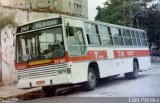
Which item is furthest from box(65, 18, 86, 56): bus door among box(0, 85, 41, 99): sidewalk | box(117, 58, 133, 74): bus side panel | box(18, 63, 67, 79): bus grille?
box(117, 58, 133, 74): bus side panel

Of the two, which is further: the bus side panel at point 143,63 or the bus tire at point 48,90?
the bus side panel at point 143,63

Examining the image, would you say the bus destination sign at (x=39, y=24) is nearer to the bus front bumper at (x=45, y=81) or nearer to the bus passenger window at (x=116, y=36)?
the bus front bumper at (x=45, y=81)

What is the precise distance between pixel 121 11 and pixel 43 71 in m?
30.1

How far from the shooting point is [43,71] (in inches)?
535

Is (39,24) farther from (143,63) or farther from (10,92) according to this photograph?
(143,63)

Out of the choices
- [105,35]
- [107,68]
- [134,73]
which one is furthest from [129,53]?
[107,68]

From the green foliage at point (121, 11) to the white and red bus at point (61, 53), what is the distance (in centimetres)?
2442

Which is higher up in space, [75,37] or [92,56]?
[75,37]

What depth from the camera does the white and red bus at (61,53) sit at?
43.9 ft

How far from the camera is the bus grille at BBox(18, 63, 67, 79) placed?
13.4m

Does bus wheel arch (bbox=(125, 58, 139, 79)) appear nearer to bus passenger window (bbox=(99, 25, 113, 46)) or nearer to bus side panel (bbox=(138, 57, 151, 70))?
bus side panel (bbox=(138, 57, 151, 70))

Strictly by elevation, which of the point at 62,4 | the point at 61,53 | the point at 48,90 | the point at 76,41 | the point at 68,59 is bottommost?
the point at 48,90

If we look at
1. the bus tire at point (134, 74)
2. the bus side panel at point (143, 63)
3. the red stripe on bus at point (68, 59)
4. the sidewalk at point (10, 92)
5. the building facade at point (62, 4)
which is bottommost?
the sidewalk at point (10, 92)

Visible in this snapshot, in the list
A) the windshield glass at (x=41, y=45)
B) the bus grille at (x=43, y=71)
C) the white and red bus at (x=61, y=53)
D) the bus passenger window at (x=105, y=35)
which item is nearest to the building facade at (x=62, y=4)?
the bus passenger window at (x=105, y=35)
